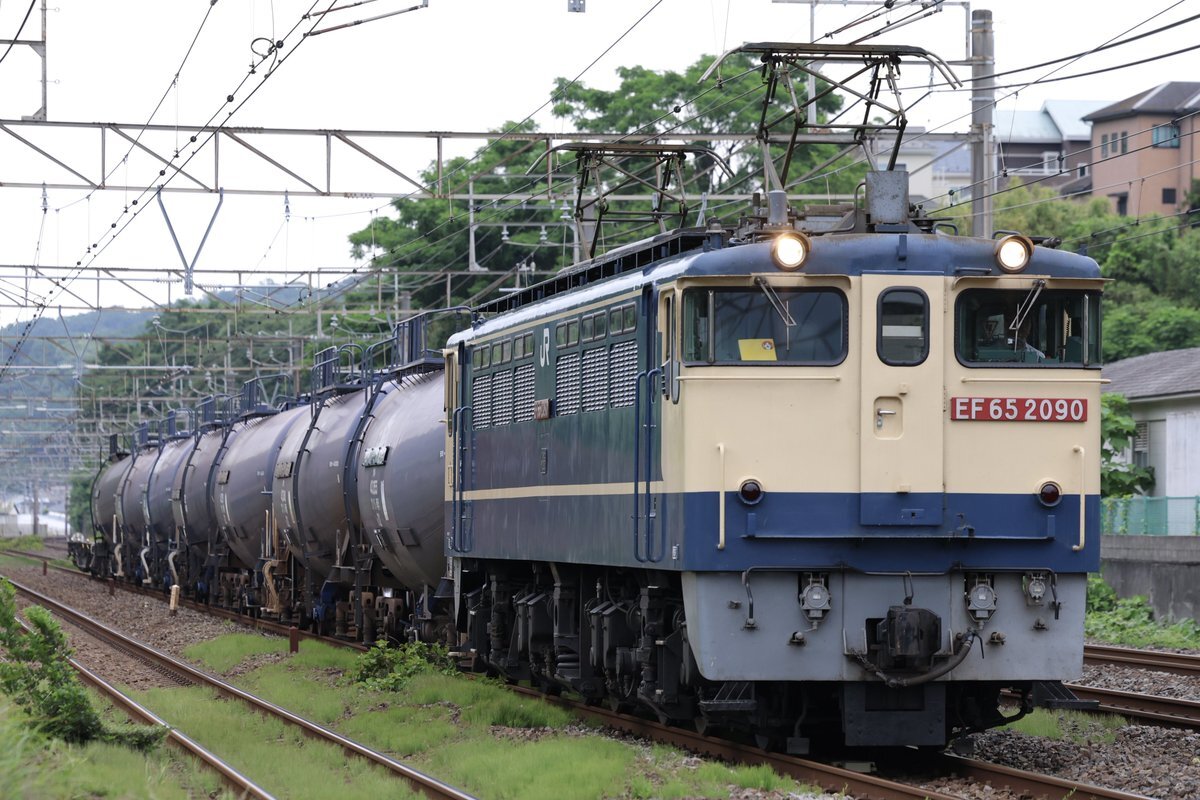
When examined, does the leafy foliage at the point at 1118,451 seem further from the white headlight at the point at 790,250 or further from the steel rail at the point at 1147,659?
the white headlight at the point at 790,250

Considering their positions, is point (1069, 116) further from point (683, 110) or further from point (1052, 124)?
point (683, 110)

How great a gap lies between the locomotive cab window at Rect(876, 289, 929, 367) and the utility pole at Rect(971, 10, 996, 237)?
1016 centimetres

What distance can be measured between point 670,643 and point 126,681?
11.9 meters

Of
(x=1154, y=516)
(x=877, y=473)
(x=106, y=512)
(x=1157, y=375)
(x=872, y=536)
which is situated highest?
(x=1157, y=375)

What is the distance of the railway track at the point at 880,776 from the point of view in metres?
11.0

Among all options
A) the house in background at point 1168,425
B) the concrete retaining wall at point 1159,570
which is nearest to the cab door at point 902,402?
the concrete retaining wall at point 1159,570

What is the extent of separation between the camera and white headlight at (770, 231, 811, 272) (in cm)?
1236

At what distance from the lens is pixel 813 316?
12453 mm

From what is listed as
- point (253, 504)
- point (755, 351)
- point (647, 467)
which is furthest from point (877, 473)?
point (253, 504)

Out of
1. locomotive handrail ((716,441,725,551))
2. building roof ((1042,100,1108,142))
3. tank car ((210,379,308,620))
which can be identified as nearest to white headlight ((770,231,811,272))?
locomotive handrail ((716,441,725,551))

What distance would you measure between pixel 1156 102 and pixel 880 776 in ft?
307

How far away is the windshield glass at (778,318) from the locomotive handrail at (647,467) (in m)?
0.64

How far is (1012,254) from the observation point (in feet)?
40.8

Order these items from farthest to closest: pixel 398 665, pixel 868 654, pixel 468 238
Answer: pixel 468 238, pixel 398 665, pixel 868 654
